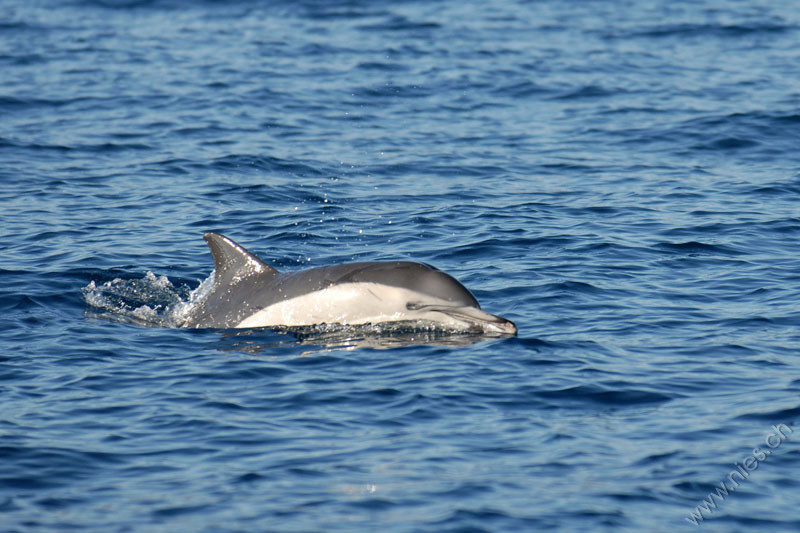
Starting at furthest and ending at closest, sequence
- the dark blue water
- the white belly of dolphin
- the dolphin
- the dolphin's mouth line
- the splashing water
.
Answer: the splashing water < the white belly of dolphin < the dolphin < the dolphin's mouth line < the dark blue water

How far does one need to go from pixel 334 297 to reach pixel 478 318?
1.60 meters

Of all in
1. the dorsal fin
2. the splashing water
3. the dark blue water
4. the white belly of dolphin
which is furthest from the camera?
the splashing water

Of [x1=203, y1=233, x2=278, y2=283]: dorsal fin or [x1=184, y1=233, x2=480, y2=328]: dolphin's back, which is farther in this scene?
[x1=203, y1=233, x2=278, y2=283]: dorsal fin

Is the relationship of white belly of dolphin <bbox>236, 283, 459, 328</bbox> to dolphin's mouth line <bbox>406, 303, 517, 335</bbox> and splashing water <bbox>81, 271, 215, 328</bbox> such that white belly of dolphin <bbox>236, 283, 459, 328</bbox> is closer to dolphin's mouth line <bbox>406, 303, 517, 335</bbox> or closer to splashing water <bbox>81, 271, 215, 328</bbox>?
dolphin's mouth line <bbox>406, 303, 517, 335</bbox>

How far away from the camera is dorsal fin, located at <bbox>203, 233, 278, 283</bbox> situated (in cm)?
1294

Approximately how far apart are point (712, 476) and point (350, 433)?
118 inches

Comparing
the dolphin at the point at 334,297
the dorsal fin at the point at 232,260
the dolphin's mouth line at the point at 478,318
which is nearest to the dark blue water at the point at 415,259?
the dolphin's mouth line at the point at 478,318

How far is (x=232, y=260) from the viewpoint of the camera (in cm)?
1308

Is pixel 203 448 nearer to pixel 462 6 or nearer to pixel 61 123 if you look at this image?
pixel 61 123

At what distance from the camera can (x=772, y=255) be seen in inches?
619

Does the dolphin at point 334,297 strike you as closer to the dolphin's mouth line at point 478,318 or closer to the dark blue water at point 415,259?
the dolphin's mouth line at point 478,318

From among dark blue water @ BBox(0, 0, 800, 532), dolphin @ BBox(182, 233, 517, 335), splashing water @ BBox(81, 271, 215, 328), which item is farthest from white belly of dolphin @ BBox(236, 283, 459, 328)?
splashing water @ BBox(81, 271, 215, 328)

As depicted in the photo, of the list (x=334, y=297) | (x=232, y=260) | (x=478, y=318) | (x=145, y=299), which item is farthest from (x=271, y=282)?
(x=478, y=318)

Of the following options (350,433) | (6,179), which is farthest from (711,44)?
(350,433)
